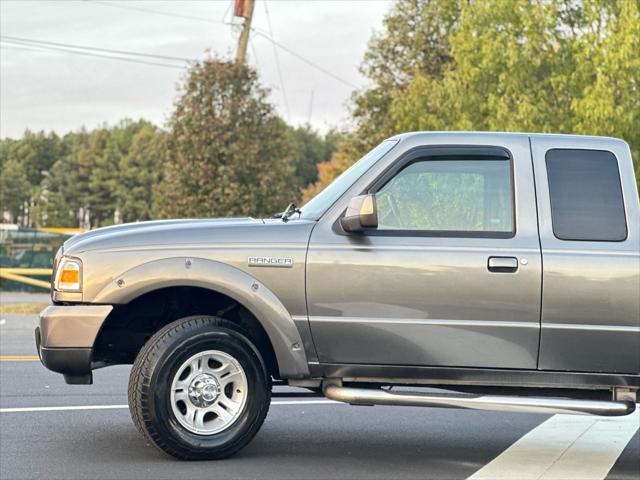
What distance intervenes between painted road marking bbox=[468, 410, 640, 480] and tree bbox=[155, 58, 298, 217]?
23.6 metres

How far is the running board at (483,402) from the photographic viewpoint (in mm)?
6781

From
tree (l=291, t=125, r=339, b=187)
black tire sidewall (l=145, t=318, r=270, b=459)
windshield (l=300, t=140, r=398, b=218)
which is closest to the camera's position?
black tire sidewall (l=145, t=318, r=270, b=459)

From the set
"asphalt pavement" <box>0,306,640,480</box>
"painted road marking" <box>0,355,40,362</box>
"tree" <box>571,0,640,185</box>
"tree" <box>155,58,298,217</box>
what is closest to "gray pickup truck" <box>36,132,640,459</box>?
"asphalt pavement" <box>0,306,640,480</box>

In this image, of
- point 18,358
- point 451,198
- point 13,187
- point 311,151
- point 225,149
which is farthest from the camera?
point 311,151

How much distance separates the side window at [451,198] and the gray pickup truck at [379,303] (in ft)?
0.04

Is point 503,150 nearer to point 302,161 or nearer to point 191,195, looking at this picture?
point 191,195

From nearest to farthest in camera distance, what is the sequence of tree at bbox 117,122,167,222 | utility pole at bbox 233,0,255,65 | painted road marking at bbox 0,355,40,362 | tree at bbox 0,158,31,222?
painted road marking at bbox 0,355,40,362 < utility pole at bbox 233,0,255,65 < tree at bbox 0,158,31,222 < tree at bbox 117,122,167,222

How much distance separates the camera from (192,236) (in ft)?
23.4

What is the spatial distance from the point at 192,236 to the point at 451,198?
1.61 m

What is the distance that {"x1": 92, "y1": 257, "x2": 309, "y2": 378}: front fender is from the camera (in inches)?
276

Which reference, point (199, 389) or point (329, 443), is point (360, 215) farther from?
point (329, 443)

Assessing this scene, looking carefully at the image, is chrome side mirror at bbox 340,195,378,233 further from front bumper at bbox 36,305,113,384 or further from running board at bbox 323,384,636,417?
front bumper at bbox 36,305,113,384

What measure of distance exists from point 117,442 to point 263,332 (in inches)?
→ 47.7

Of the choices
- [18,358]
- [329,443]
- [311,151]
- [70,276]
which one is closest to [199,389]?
[70,276]
